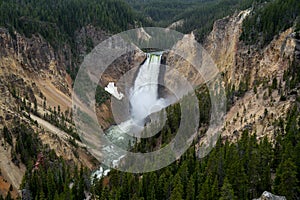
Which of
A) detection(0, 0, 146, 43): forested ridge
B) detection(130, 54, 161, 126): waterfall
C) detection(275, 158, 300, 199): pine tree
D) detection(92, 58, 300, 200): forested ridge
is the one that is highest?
detection(0, 0, 146, 43): forested ridge

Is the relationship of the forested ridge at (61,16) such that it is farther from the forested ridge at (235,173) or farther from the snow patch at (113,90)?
the forested ridge at (235,173)

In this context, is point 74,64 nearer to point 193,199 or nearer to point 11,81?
point 11,81

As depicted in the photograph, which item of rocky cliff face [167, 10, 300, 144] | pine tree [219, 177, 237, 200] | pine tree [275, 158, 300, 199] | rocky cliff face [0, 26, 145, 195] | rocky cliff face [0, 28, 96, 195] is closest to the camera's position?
pine tree [275, 158, 300, 199]

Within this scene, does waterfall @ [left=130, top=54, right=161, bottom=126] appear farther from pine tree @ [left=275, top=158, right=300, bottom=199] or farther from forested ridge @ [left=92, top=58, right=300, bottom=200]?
pine tree @ [left=275, top=158, right=300, bottom=199]

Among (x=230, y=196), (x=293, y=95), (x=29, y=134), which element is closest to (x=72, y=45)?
(x=29, y=134)

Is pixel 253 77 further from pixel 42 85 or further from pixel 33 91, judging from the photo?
pixel 42 85

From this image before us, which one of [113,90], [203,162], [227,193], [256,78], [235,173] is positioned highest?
[113,90]

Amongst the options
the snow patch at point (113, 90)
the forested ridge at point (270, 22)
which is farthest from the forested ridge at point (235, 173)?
the snow patch at point (113, 90)

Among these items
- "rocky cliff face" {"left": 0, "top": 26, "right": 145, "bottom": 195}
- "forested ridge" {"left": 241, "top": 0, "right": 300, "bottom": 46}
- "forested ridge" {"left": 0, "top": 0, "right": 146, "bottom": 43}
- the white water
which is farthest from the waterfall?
"forested ridge" {"left": 241, "top": 0, "right": 300, "bottom": 46}

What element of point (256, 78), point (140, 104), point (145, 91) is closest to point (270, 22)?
point (256, 78)
